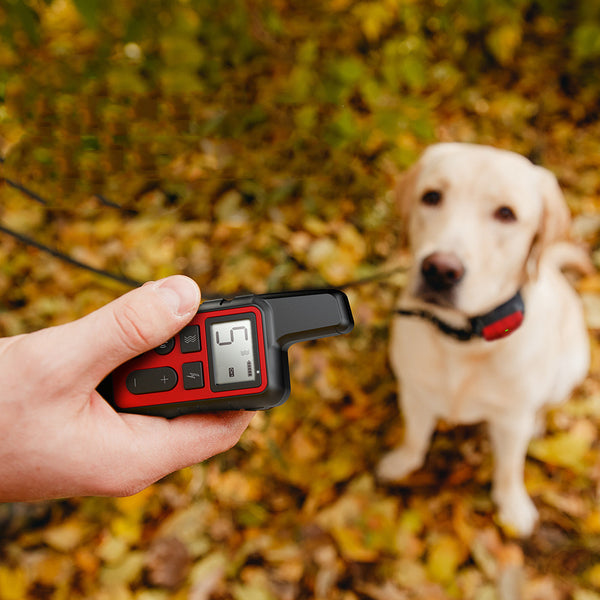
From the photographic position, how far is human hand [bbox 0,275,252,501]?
2.79 feet

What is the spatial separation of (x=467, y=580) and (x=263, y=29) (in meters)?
3.10

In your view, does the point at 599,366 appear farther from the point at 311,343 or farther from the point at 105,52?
the point at 105,52

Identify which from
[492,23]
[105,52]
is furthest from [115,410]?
[492,23]

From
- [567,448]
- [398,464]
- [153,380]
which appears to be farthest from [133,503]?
[567,448]

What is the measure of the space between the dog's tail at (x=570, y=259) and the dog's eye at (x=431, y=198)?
94 centimetres

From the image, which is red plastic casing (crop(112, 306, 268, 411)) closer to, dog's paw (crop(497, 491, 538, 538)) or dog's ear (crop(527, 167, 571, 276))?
dog's ear (crop(527, 167, 571, 276))

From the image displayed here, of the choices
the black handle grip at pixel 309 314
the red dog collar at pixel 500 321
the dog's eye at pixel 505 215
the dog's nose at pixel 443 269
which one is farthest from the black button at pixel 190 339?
the dog's eye at pixel 505 215

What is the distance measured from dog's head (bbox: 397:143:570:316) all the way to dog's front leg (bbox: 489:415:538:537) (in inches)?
27.0

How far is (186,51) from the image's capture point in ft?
7.43

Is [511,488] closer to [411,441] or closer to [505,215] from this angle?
[411,441]

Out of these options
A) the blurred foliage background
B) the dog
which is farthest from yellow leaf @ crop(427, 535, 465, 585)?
the dog

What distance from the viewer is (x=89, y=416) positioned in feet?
3.06

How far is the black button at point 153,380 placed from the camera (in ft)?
3.16

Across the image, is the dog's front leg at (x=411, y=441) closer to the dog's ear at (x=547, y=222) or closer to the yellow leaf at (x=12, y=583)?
the dog's ear at (x=547, y=222)
